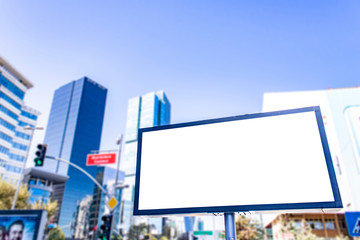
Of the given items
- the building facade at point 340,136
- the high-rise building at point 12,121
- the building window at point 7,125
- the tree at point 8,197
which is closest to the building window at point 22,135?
the high-rise building at point 12,121

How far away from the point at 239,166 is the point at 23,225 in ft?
57.7

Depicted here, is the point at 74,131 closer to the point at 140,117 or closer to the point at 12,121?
the point at 140,117

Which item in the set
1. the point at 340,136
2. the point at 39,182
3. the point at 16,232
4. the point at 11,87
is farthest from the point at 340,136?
the point at 39,182

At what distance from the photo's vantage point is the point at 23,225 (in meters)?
15.5

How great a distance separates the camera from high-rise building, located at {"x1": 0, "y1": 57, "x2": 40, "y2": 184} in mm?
66125

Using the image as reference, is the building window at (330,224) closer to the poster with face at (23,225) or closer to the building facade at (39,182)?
the poster with face at (23,225)

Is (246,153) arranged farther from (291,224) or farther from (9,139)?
(9,139)

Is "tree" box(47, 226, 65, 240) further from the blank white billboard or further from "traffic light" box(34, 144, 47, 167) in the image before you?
the blank white billboard

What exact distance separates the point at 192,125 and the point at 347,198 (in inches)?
1222

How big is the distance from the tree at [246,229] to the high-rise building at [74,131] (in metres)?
111

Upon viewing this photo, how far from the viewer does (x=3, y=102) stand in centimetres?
6612

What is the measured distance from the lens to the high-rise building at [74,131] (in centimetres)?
13275

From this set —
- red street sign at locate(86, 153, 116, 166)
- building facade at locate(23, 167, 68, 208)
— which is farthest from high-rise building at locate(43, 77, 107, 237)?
red street sign at locate(86, 153, 116, 166)

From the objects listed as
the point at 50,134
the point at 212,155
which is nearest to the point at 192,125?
the point at 212,155
